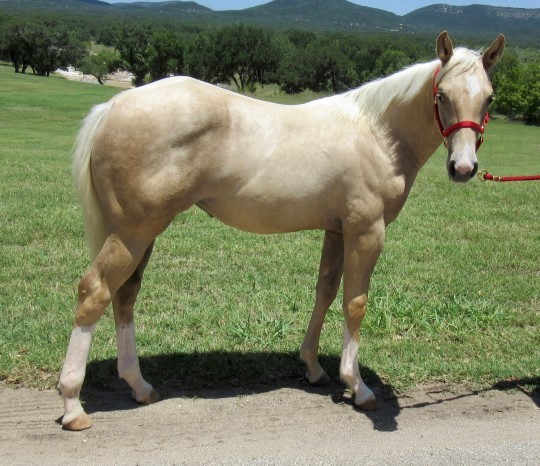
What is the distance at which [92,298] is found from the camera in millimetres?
4023

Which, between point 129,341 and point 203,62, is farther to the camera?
Answer: point 203,62

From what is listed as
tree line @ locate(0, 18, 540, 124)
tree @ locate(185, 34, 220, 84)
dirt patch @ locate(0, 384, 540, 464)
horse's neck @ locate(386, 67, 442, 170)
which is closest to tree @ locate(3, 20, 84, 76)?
tree line @ locate(0, 18, 540, 124)

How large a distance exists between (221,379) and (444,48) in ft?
8.40

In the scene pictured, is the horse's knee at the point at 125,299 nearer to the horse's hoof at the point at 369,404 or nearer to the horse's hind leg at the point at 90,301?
the horse's hind leg at the point at 90,301

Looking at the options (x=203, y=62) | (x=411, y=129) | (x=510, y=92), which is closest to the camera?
(x=411, y=129)

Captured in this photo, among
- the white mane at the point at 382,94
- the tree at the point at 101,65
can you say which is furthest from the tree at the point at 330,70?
the white mane at the point at 382,94

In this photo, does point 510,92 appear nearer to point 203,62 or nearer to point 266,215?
point 203,62

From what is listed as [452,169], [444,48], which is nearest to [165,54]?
[444,48]

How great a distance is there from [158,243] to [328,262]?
353 cm

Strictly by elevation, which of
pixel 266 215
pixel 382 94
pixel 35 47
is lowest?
pixel 35 47

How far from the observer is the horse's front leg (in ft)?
14.1

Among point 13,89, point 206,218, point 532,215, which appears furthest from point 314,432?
point 13,89

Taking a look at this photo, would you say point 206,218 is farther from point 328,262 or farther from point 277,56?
point 277,56

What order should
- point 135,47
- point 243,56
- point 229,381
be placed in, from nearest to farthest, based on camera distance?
1. point 229,381
2. point 243,56
3. point 135,47
